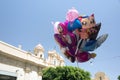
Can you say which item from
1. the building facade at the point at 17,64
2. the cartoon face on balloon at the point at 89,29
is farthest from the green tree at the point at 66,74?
the cartoon face on balloon at the point at 89,29

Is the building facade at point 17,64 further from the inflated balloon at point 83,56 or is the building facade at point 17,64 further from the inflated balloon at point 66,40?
the inflated balloon at point 83,56

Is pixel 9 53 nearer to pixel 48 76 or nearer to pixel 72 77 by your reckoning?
pixel 48 76

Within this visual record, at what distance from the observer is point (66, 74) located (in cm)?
2209

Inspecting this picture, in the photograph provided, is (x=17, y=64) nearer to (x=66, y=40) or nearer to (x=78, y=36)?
(x=66, y=40)

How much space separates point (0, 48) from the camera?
67.2 ft

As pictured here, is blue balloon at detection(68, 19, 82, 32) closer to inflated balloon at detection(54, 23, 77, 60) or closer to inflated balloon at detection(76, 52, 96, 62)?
inflated balloon at detection(54, 23, 77, 60)

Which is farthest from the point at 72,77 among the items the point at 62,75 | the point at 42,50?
the point at 42,50

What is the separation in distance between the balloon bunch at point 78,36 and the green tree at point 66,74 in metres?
4.14

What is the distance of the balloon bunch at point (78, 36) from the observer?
17.2 metres

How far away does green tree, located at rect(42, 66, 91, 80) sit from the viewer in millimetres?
21755

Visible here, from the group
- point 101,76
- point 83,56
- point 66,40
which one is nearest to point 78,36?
point 66,40

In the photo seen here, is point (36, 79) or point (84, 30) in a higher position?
point (84, 30)

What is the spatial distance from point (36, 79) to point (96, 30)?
12.4m

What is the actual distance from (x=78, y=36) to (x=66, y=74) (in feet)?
19.6
